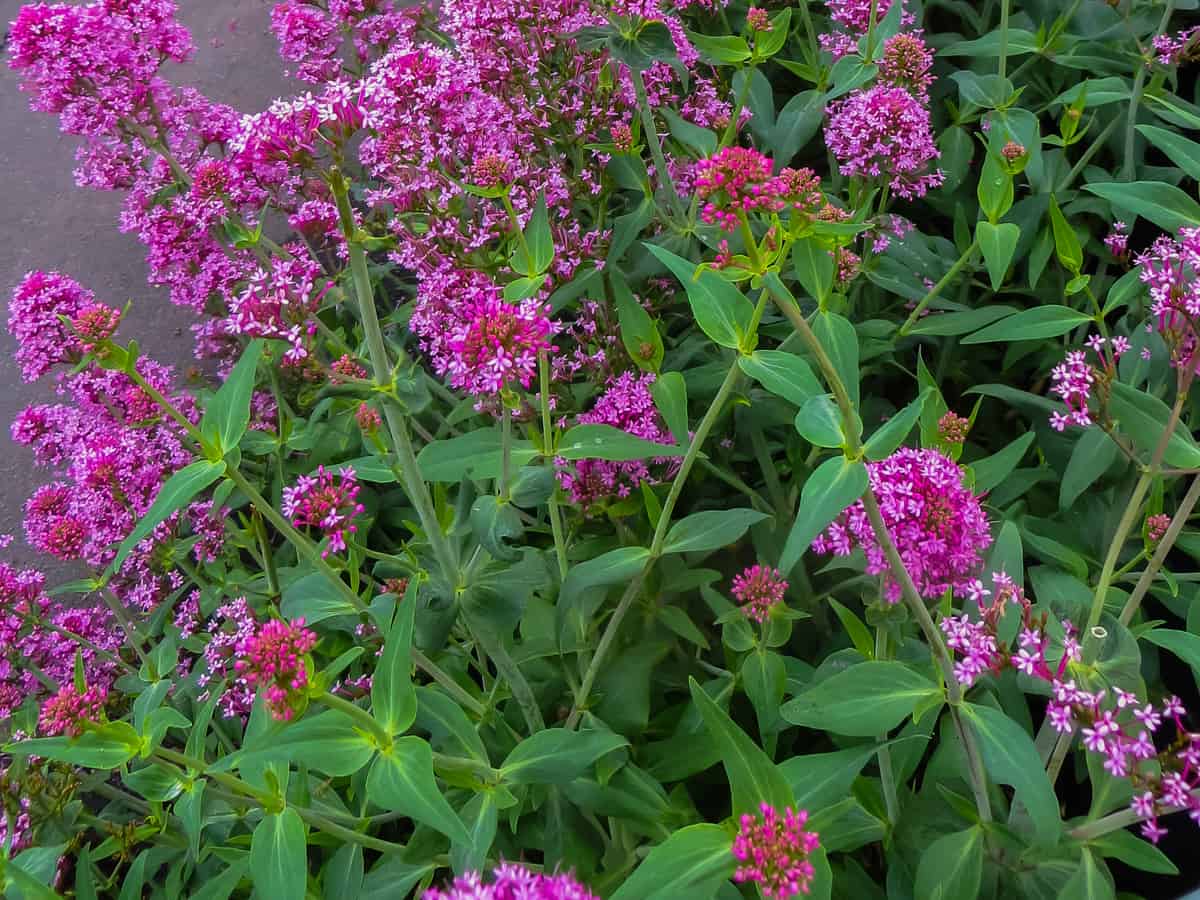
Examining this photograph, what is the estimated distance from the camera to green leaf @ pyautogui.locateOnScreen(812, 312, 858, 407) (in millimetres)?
1249

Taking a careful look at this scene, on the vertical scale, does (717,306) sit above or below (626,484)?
above

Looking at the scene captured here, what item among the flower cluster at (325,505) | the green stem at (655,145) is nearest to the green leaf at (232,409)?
the flower cluster at (325,505)

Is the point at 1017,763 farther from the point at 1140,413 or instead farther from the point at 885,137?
the point at 885,137

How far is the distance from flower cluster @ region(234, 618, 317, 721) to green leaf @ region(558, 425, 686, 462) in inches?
18.9

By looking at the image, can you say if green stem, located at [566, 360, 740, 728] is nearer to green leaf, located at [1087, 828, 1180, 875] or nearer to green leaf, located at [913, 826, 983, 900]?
green leaf, located at [913, 826, 983, 900]

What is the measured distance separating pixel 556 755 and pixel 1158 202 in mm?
1226

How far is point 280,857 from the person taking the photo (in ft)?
3.55

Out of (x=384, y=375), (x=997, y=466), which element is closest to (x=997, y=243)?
(x=997, y=466)

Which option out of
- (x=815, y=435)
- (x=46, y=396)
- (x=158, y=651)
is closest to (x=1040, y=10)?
(x=815, y=435)

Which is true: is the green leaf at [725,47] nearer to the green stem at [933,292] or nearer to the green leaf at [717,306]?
the green stem at [933,292]

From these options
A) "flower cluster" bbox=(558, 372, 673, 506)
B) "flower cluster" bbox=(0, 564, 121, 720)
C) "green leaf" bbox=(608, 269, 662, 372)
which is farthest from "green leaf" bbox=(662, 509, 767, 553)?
"flower cluster" bbox=(0, 564, 121, 720)

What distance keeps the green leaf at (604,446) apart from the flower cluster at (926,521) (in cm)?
31

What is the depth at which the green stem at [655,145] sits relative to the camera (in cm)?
173

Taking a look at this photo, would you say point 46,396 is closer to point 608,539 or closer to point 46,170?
point 46,170
